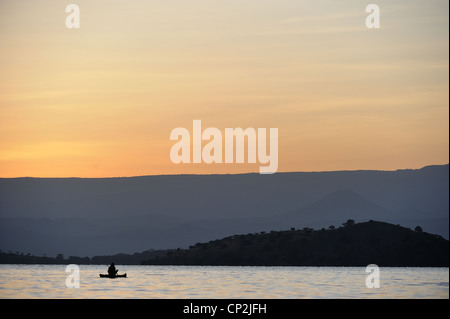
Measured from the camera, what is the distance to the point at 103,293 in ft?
322
